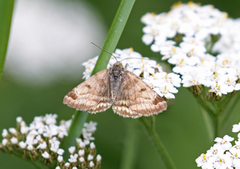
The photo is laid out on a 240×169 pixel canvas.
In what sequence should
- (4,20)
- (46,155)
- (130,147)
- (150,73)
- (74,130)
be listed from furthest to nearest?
(130,147) → (150,73) → (46,155) → (74,130) → (4,20)

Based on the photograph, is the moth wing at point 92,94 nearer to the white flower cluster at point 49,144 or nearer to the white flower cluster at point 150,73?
the white flower cluster at point 150,73

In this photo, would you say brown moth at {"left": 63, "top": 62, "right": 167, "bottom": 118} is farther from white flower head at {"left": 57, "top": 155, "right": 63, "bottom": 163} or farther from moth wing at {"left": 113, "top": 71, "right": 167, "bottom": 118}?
white flower head at {"left": 57, "top": 155, "right": 63, "bottom": 163}

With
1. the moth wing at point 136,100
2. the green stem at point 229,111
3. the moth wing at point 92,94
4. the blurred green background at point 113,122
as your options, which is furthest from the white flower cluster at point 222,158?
the blurred green background at point 113,122

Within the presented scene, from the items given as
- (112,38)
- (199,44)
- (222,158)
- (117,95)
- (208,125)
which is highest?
(199,44)

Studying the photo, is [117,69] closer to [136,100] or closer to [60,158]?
[136,100]

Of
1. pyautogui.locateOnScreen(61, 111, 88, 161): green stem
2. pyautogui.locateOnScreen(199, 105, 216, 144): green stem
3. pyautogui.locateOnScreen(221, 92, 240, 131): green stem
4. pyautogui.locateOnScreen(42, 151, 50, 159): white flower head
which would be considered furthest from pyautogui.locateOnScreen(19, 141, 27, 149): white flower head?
pyautogui.locateOnScreen(221, 92, 240, 131): green stem

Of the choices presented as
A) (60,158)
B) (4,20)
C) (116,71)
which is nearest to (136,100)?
(116,71)
